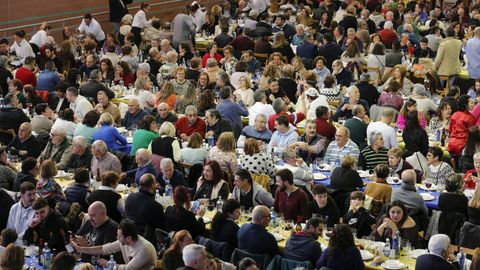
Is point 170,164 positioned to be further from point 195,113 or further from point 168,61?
point 168,61

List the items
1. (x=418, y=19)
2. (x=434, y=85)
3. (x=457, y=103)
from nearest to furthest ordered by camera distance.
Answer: (x=457, y=103)
(x=434, y=85)
(x=418, y=19)

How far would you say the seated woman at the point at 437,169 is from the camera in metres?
13.2

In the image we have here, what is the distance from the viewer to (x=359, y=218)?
11.4 meters

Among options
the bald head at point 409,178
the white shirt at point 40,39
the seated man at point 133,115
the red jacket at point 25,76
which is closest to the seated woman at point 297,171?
the bald head at point 409,178

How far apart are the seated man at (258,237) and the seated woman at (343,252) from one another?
78 centimetres

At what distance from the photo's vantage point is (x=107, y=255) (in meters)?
10.8

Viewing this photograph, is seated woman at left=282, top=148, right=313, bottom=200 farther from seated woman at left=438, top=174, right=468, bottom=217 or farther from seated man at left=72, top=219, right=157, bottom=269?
seated man at left=72, top=219, right=157, bottom=269

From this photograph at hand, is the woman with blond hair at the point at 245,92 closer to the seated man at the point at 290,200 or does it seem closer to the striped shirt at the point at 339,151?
the striped shirt at the point at 339,151

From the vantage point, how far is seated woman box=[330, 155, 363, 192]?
12.7 metres

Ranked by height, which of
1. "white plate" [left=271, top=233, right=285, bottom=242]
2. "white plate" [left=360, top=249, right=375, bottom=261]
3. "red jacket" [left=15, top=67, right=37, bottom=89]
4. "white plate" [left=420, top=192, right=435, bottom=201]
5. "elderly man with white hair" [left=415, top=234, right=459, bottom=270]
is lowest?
"white plate" [left=420, top=192, right=435, bottom=201]

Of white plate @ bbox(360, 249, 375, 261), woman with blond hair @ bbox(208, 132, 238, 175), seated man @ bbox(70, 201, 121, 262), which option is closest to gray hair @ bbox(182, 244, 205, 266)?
seated man @ bbox(70, 201, 121, 262)

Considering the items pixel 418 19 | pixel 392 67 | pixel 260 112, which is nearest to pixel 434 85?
pixel 392 67

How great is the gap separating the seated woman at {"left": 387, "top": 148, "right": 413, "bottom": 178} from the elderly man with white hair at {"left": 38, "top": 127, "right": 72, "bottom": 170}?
420cm

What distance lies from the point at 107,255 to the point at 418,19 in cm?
1503
